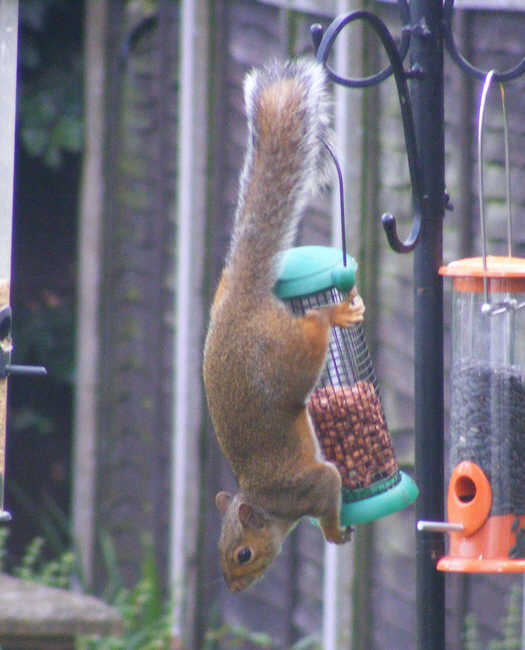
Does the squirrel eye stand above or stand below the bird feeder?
below

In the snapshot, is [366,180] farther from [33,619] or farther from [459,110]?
[33,619]

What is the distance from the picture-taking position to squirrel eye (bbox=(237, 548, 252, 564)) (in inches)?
78.3

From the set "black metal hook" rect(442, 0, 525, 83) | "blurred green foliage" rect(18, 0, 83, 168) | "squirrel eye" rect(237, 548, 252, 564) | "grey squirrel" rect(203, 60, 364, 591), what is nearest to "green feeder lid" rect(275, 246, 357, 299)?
"grey squirrel" rect(203, 60, 364, 591)

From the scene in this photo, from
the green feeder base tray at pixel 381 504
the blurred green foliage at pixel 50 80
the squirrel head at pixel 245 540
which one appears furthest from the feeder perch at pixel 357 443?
the blurred green foliage at pixel 50 80

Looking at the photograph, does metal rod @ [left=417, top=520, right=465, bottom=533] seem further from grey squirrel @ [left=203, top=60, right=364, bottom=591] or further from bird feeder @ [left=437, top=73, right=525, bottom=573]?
grey squirrel @ [left=203, top=60, right=364, bottom=591]

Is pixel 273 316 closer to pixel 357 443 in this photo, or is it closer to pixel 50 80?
pixel 357 443

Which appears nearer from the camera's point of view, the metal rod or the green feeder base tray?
the metal rod

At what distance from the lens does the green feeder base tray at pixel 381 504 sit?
175 cm

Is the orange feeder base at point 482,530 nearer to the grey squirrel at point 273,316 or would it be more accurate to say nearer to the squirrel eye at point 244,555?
the grey squirrel at point 273,316

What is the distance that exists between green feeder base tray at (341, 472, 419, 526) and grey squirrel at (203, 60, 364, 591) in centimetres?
4

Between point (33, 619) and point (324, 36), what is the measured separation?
177 centimetres

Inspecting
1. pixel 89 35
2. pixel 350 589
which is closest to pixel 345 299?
pixel 350 589

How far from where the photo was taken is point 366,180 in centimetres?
299

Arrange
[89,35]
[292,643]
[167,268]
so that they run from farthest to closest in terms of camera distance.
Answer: [89,35]
[167,268]
[292,643]
